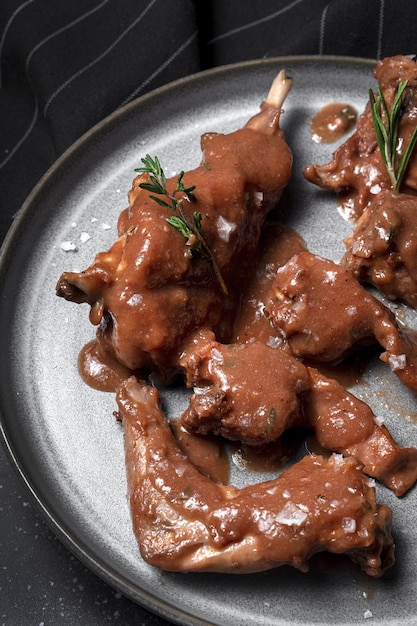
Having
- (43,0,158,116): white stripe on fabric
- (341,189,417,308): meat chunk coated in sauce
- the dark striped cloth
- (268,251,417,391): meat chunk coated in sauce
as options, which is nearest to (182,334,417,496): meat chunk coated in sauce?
(268,251,417,391): meat chunk coated in sauce

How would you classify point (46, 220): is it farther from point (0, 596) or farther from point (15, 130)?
point (0, 596)

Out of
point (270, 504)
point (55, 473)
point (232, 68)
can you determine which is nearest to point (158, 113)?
point (232, 68)

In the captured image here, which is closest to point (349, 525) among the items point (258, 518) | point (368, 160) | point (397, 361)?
point (258, 518)

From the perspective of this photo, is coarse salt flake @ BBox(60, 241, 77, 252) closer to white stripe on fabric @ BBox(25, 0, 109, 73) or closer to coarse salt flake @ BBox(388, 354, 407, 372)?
white stripe on fabric @ BBox(25, 0, 109, 73)

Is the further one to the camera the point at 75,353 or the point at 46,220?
Result: the point at 46,220

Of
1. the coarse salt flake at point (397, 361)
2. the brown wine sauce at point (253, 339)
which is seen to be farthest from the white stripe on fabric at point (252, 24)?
the coarse salt flake at point (397, 361)
